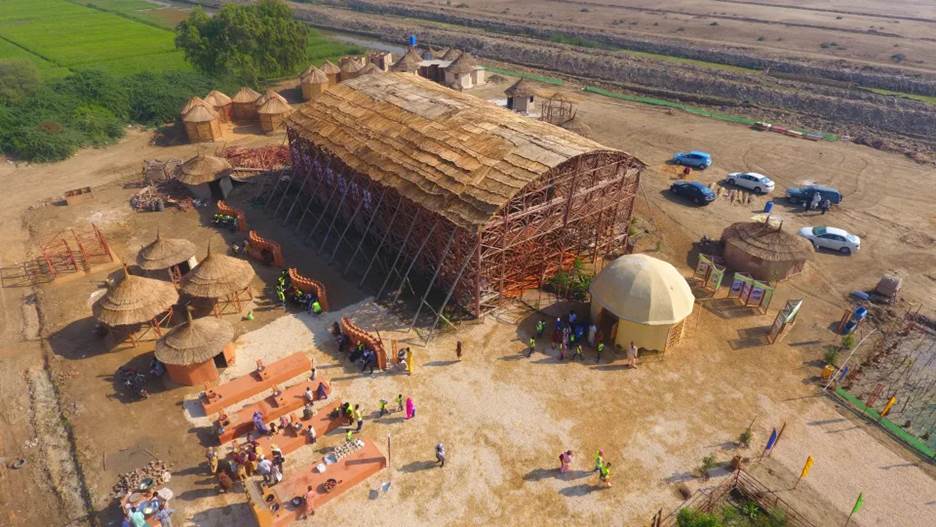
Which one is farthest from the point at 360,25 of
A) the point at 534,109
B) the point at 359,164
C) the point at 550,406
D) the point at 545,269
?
the point at 550,406

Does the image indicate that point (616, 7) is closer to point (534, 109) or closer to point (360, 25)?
point (360, 25)

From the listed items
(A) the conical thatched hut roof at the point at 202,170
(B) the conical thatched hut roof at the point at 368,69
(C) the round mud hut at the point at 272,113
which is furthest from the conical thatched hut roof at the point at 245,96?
(A) the conical thatched hut roof at the point at 202,170

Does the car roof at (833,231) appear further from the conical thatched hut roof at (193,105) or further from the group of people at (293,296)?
the conical thatched hut roof at (193,105)

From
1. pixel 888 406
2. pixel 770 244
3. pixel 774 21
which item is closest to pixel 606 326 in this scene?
pixel 770 244

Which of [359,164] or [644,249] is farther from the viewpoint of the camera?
[644,249]

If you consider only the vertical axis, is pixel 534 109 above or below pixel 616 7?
below

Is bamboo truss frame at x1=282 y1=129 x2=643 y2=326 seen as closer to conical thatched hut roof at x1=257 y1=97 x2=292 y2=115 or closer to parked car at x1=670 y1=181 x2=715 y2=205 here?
parked car at x1=670 y1=181 x2=715 y2=205
